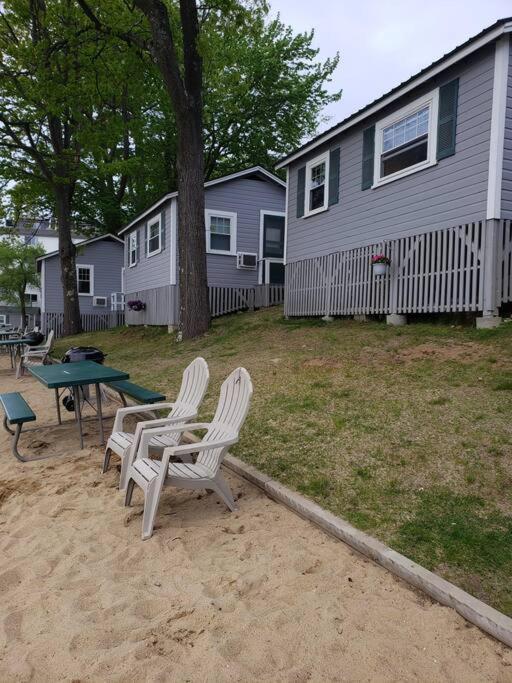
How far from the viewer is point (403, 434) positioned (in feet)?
15.1

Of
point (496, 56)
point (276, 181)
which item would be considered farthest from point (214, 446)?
point (276, 181)

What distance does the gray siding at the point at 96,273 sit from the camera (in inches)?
1093

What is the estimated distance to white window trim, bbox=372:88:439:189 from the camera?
9.35m

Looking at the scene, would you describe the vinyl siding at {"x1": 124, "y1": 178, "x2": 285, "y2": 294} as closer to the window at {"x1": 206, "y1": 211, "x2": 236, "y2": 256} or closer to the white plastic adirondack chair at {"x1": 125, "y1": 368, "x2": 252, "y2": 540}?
the window at {"x1": 206, "y1": 211, "x2": 236, "y2": 256}

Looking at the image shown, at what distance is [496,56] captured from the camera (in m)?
8.06

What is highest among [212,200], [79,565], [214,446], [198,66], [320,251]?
[198,66]

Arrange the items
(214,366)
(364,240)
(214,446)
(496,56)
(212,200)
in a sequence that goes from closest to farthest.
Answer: (214,446), (496,56), (214,366), (364,240), (212,200)

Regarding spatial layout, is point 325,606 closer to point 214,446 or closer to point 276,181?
point 214,446

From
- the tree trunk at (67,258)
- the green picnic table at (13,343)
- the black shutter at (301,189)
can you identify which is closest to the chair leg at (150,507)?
the green picnic table at (13,343)

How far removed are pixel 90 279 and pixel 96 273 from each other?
1.65 ft

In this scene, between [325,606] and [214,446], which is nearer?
[325,606]

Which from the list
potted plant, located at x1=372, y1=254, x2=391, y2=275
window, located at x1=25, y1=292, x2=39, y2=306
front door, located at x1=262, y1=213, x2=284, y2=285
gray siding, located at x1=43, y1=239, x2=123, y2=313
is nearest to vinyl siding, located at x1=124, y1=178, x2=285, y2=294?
front door, located at x1=262, y1=213, x2=284, y2=285

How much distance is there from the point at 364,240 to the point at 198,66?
6448 mm

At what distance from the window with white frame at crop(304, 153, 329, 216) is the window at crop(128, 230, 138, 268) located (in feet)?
33.5
